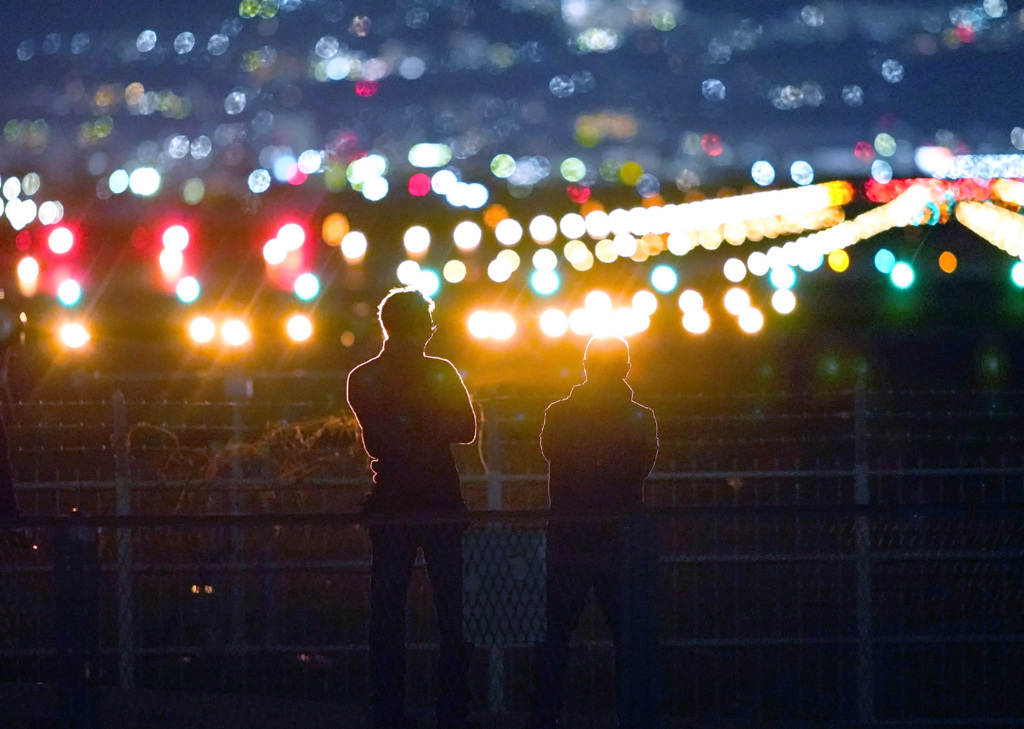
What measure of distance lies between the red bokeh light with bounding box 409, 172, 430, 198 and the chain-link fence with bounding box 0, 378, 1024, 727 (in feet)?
39.1

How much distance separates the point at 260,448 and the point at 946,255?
779 inches

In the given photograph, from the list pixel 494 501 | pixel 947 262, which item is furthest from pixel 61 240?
pixel 947 262

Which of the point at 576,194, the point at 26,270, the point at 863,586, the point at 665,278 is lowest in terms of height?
the point at 863,586

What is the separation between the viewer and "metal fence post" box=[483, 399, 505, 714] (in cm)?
654

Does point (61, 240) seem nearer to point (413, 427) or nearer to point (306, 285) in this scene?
point (306, 285)

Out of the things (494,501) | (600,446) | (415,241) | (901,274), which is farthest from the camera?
(901,274)

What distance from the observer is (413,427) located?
5.22 meters

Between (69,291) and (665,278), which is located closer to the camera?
(69,291)

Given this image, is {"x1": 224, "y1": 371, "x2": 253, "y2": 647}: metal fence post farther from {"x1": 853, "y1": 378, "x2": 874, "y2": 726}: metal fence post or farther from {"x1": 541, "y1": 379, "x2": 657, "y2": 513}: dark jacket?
{"x1": 853, "y1": 378, "x2": 874, "y2": 726}: metal fence post

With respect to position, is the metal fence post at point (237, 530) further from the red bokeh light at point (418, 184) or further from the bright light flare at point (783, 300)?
the bright light flare at point (783, 300)

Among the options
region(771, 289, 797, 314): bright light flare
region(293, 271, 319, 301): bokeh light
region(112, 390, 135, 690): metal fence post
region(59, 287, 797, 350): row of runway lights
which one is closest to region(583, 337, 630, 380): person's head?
region(112, 390, 135, 690): metal fence post

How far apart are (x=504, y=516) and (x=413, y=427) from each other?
86 centimetres

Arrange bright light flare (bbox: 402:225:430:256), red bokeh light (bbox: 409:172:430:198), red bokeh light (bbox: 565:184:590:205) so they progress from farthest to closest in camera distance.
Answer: red bokeh light (bbox: 565:184:590:205), red bokeh light (bbox: 409:172:430:198), bright light flare (bbox: 402:225:430:256)

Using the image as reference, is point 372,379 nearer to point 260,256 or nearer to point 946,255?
point 260,256
